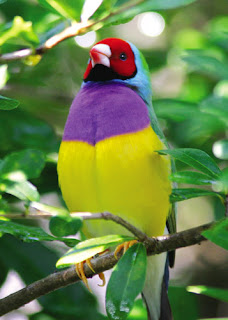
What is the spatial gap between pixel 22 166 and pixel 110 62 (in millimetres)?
1405

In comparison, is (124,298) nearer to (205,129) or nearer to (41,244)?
(205,129)

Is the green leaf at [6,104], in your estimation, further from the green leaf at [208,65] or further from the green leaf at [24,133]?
the green leaf at [24,133]

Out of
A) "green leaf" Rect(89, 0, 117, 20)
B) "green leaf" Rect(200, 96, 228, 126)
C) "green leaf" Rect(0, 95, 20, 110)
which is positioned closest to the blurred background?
"green leaf" Rect(200, 96, 228, 126)

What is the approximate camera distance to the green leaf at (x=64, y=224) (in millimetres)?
1667

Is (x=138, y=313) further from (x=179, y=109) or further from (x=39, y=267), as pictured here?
(x=179, y=109)

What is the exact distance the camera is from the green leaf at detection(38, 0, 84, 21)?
7.30 ft

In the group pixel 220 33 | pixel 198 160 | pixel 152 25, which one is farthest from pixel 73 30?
pixel 152 25

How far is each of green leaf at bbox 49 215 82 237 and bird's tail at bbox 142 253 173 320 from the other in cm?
149

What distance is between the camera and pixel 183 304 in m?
3.09

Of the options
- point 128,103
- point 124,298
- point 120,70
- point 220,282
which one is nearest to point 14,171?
point 124,298

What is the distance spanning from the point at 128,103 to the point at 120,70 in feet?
1.38

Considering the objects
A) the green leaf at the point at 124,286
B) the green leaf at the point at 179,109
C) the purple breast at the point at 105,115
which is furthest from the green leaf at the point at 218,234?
the purple breast at the point at 105,115

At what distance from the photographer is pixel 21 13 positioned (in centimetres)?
316

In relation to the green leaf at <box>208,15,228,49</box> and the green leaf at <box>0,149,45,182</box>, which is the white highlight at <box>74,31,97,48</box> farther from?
the green leaf at <box>0,149,45,182</box>
